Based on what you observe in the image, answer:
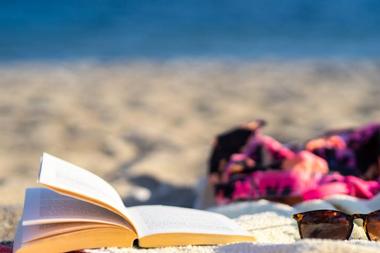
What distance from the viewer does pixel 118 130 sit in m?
5.34

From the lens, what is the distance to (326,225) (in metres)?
1.71

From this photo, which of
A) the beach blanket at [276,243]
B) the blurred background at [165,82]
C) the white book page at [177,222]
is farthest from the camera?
the blurred background at [165,82]

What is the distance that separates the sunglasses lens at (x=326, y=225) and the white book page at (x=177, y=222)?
15 cm

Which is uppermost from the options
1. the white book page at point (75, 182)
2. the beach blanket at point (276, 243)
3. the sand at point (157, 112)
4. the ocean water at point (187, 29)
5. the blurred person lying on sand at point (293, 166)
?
the ocean water at point (187, 29)

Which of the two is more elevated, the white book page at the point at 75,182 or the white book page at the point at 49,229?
the white book page at the point at 75,182

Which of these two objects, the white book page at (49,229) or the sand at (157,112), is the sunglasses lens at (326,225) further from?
the sand at (157,112)

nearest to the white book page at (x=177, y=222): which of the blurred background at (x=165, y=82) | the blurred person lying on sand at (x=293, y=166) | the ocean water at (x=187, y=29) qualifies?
the blurred person lying on sand at (x=293, y=166)

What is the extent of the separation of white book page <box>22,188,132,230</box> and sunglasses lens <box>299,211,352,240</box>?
16.4 inches

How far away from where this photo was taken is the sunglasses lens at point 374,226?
171 cm

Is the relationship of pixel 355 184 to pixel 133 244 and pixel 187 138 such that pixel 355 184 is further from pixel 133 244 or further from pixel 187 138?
pixel 187 138

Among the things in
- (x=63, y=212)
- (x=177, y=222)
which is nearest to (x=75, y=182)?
(x=63, y=212)

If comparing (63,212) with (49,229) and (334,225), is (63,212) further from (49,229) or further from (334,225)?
(334,225)

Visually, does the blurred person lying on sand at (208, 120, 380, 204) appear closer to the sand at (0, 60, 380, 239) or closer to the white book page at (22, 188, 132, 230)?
the sand at (0, 60, 380, 239)

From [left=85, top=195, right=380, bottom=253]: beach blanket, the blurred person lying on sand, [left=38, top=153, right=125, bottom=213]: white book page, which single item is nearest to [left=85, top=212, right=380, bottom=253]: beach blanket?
[left=85, top=195, right=380, bottom=253]: beach blanket
